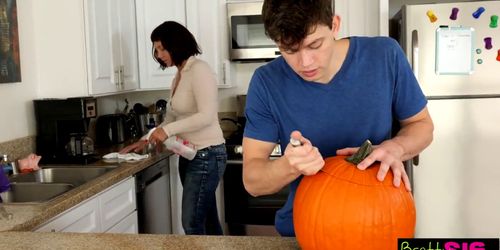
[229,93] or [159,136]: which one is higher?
[229,93]

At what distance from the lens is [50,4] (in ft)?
8.69

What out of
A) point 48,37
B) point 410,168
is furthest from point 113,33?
point 410,168

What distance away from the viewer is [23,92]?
2598 millimetres

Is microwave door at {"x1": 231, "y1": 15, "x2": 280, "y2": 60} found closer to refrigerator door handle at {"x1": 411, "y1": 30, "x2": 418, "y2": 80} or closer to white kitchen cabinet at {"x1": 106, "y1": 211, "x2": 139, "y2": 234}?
refrigerator door handle at {"x1": 411, "y1": 30, "x2": 418, "y2": 80}

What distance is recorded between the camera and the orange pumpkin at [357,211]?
0.87 metres

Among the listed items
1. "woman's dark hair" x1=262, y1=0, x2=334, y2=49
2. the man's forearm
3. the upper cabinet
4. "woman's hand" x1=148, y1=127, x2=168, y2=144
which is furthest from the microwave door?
"woman's dark hair" x1=262, y1=0, x2=334, y2=49

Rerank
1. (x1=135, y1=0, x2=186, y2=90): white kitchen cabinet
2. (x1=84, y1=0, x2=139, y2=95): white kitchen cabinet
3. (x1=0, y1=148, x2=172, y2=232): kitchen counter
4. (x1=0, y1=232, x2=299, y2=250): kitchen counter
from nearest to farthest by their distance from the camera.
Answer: (x1=0, y1=232, x2=299, y2=250): kitchen counter
(x1=0, y1=148, x2=172, y2=232): kitchen counter
(x1=84, y1=0, x2=139, y2=95): white kitchen cabinet
(x1=135, y1=0, x2=186, y2=90): white kitchen cabinet

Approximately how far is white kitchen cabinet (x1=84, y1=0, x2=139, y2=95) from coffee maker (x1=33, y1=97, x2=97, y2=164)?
0.17 m

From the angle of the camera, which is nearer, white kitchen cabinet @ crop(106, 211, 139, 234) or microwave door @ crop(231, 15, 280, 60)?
white kitchen cabinet @ crop(106, 211, 139, 234)

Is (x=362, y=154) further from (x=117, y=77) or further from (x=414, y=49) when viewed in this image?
(x=117, y=77)

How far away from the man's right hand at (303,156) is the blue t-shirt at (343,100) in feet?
0.94

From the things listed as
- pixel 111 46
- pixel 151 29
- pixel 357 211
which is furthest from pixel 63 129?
pixel 357 211

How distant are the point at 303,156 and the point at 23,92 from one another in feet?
7.04

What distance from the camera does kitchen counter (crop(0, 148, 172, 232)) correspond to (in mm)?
1571
